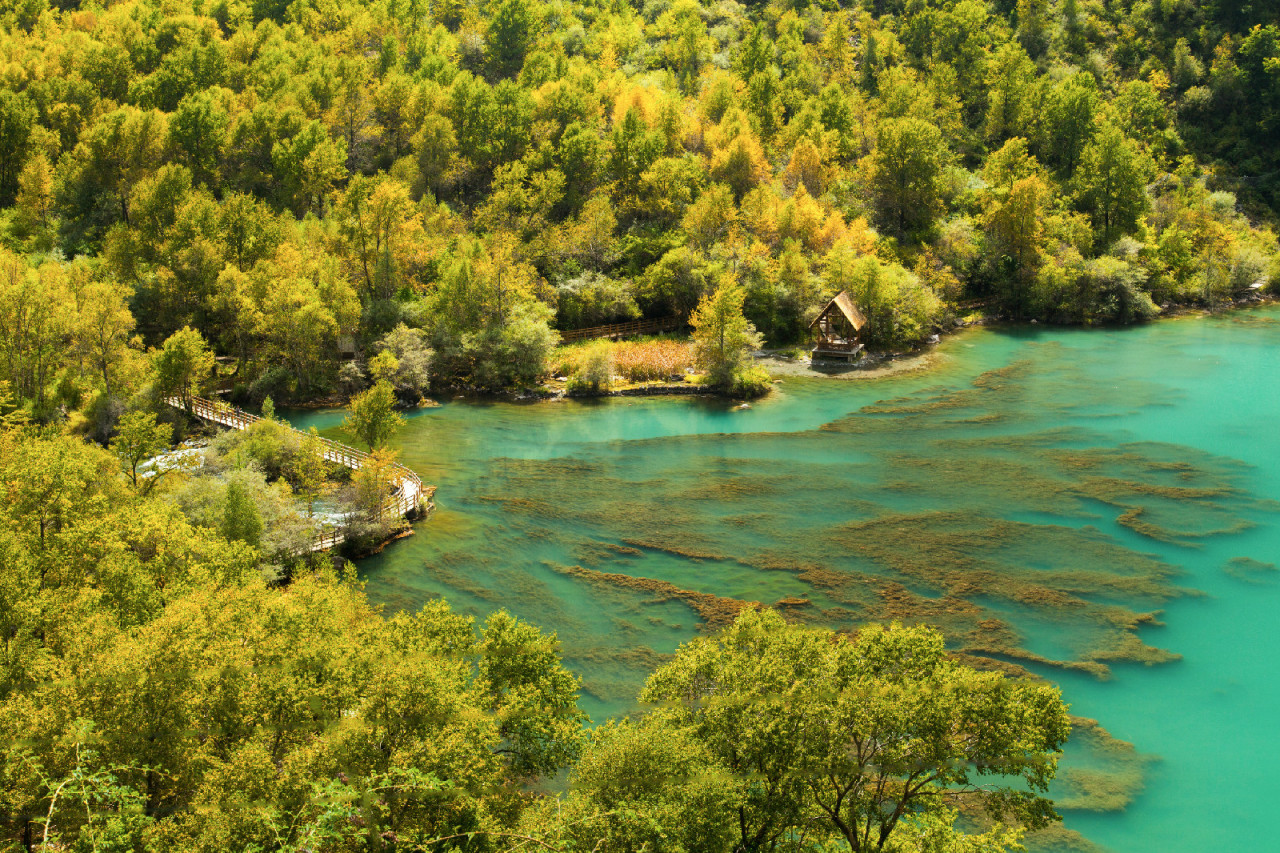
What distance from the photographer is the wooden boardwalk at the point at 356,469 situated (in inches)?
1609

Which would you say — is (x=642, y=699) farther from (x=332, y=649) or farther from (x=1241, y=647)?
(x=1241, y=647)

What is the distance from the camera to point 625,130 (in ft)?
281

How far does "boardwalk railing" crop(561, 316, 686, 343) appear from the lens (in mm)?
72125

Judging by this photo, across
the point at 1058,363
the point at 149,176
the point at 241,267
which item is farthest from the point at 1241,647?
the point at 149,176

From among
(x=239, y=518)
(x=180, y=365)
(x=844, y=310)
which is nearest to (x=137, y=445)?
Answer: (x=239, y=518)

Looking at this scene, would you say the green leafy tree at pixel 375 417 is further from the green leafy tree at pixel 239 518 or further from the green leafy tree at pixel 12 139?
the green leafy tree at pixel 12 139

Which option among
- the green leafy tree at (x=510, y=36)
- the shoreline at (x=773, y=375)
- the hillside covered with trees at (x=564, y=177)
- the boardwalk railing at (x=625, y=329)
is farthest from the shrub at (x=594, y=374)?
the green leafy tree at (x=510, y=36)

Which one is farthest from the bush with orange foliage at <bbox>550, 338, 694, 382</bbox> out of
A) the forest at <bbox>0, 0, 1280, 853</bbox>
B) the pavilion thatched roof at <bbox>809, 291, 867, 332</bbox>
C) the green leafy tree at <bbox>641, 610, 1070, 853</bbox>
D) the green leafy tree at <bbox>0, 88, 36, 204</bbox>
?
the green leafy tree at <bbox>0, 88, 36, 204</bbox>

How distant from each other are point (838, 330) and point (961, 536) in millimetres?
29494

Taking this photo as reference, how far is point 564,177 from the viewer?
82812 millimetres

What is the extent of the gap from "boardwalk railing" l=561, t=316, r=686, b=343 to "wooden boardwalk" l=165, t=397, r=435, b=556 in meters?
25.7

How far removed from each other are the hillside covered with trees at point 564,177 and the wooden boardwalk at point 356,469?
535 centimetres

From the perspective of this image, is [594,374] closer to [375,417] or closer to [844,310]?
[844,310]

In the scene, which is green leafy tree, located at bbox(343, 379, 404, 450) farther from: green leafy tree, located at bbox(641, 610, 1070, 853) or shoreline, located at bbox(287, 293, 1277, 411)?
green leafy tree, located at bbox(641, 610, 1070, 853)
